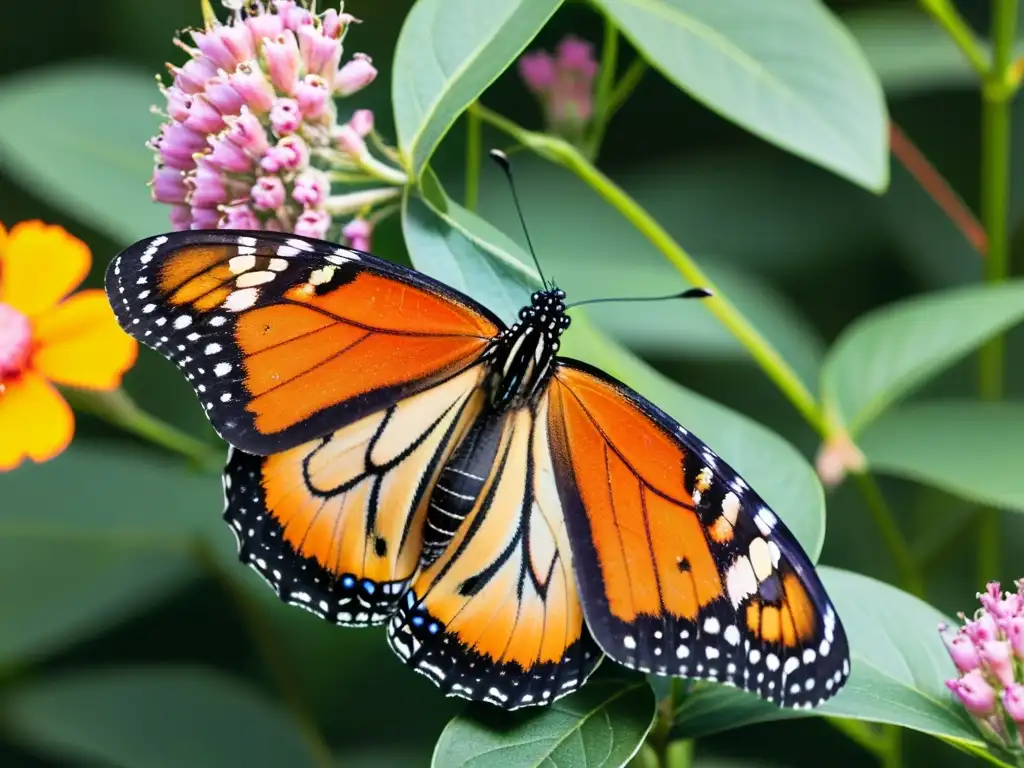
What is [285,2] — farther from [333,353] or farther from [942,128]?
[942,128]

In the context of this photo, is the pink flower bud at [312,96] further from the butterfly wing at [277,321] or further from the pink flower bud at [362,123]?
the butterfly wing at [277,321]

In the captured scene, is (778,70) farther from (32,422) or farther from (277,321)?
(32,422)

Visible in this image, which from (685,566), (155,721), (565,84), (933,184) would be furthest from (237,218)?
(933,184)

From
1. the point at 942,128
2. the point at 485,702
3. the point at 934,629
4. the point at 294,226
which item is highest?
the point at 942,128

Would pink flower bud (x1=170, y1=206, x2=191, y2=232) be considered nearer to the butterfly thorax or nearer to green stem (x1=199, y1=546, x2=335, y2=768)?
the butterfly thorax

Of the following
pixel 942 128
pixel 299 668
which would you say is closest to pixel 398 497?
pixel 299 668

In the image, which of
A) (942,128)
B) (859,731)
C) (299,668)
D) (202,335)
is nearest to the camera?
(202,335)

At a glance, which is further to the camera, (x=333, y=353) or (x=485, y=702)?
(x=333, y=353)

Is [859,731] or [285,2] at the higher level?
[285,2]
